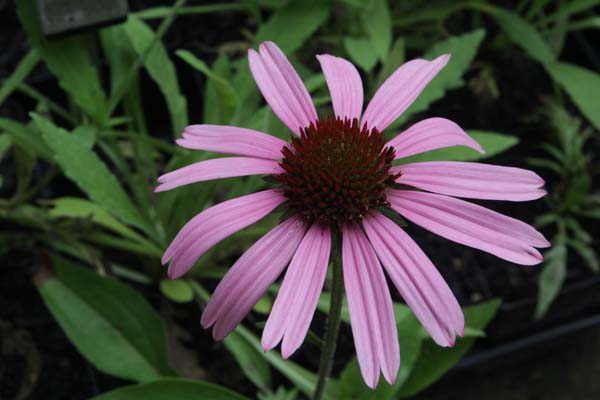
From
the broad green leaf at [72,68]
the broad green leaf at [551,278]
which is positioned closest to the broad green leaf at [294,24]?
the broad green leaf at [72,68]

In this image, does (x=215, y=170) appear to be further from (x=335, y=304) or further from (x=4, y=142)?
(x=4, y=142)

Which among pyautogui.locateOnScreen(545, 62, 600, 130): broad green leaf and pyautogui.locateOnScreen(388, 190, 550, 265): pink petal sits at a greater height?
pyautogui.locateOnScreen(388, 190, 550, 265): pink petal

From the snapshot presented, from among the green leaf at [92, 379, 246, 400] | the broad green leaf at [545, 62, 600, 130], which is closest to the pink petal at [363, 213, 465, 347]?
the green leaf at [92, 379, 246, 400]

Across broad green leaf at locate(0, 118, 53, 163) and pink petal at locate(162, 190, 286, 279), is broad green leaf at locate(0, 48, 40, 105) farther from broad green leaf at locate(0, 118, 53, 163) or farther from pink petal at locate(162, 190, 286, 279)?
pink petal at locate(162, 190, 286, 279)

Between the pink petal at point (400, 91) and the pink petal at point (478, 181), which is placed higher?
the pink petal at point (400, 91)

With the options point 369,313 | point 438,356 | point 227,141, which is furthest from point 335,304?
point 438,356

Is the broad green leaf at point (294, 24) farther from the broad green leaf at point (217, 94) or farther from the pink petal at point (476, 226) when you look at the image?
the pink petal at point (476, 226)
